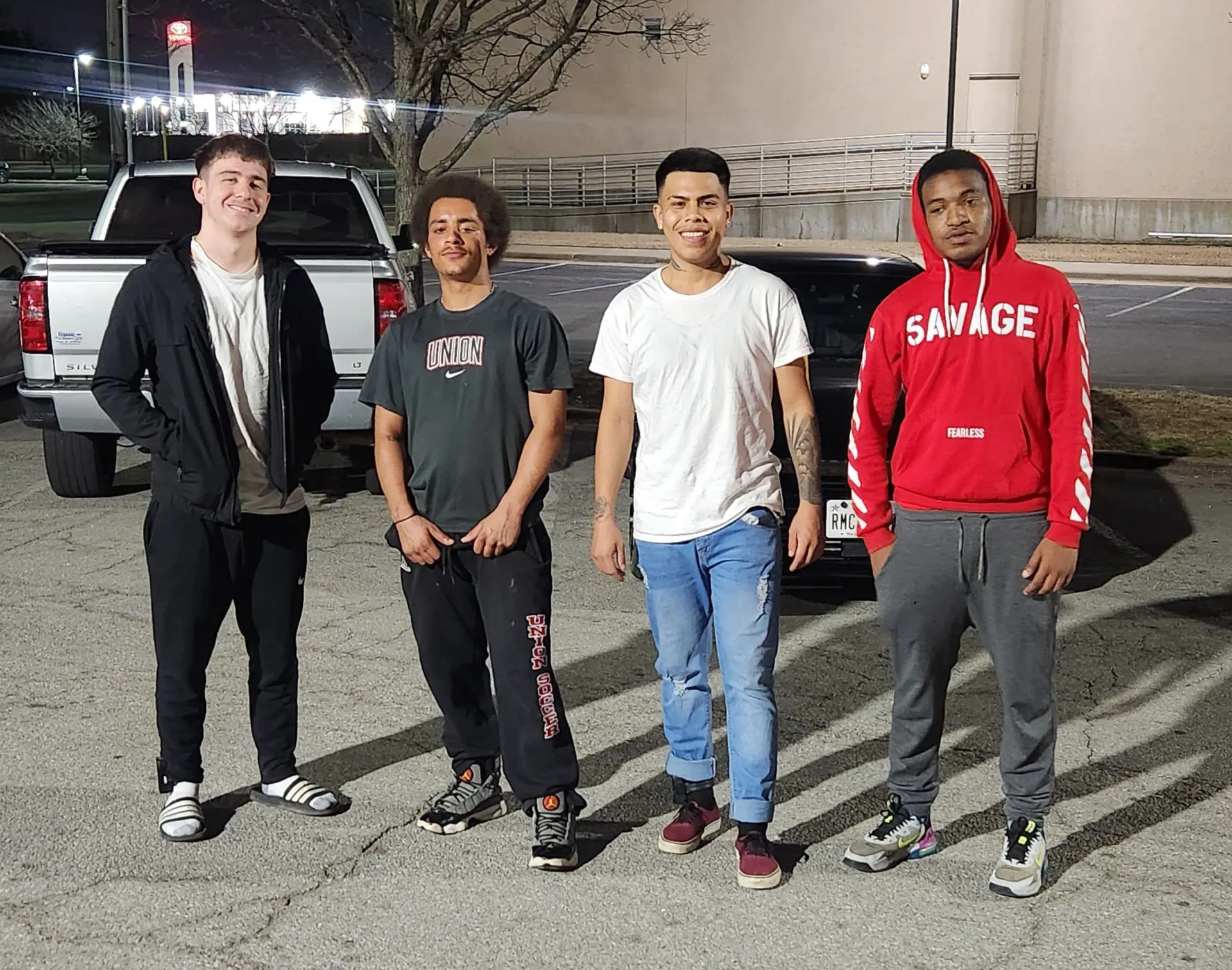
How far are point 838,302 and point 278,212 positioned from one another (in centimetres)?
462

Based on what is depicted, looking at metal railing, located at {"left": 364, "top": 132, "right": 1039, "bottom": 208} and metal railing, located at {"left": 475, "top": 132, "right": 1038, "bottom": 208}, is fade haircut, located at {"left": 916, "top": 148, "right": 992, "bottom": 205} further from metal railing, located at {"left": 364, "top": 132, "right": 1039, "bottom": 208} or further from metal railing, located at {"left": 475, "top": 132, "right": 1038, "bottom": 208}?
metal railing, located at {"left": 475, "top": 132, "right": 1038, "bottom": 208}

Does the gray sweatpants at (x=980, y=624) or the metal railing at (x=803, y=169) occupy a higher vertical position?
the metal railing at (x=803, y=169)

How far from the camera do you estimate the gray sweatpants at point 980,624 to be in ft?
12.4

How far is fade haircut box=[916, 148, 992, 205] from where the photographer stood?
3.77 metres

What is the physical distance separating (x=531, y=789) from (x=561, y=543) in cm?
391

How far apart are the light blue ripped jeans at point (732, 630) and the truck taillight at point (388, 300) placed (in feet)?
14.3

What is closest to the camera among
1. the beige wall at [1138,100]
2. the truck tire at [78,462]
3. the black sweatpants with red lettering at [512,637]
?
the black sweatpants with red lettering at [512,637]

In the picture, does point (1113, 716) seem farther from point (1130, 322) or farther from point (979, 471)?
point (1130, 322)

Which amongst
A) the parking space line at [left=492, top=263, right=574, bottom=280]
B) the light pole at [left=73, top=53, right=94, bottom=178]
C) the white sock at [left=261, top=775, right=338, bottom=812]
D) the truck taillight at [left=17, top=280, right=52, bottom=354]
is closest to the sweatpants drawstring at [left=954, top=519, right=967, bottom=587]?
the white sock at [left=261, top=775, right=338, bottom=812]

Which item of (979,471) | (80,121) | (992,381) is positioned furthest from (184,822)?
(80,121)

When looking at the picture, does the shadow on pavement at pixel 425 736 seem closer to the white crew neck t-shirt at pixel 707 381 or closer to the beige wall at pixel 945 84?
the white crew neck t-shirt at pixel 707 381

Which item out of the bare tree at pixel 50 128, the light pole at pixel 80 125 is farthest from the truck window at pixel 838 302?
the bare tree at pixel 50 128

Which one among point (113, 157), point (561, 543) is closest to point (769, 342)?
point (561, 543)

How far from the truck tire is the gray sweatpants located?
236 inches
